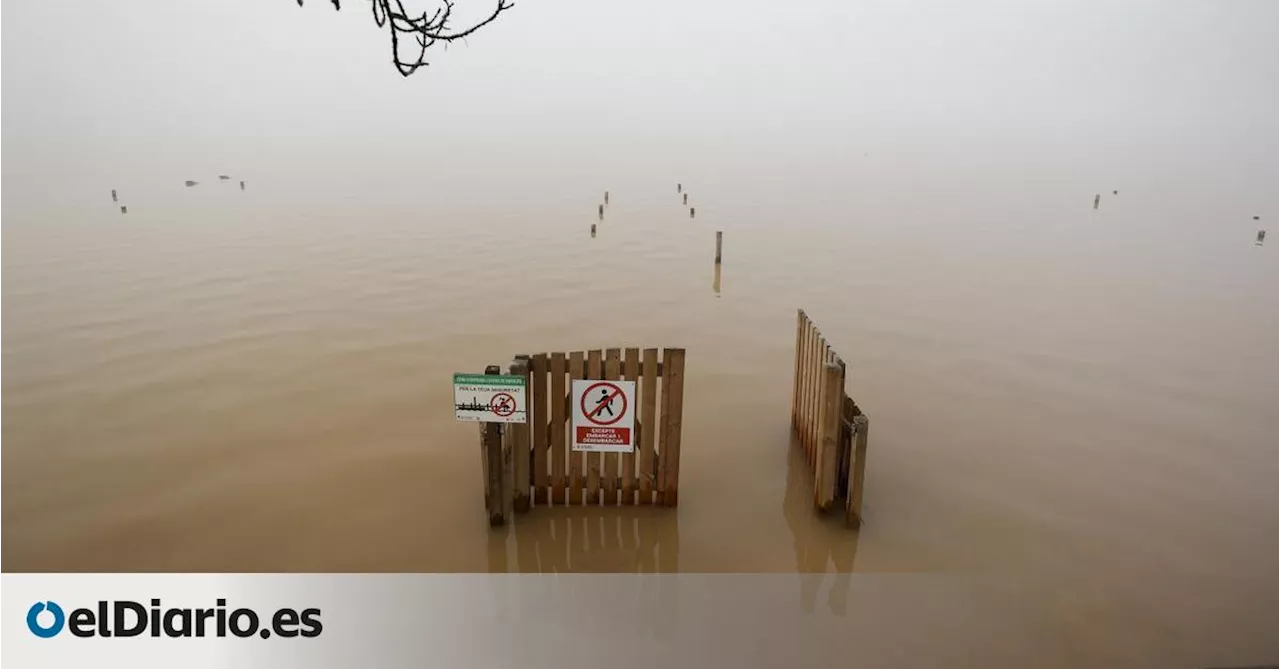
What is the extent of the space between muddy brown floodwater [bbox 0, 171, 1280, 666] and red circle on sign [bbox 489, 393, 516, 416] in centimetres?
124

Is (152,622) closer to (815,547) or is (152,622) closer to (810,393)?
(815,547)

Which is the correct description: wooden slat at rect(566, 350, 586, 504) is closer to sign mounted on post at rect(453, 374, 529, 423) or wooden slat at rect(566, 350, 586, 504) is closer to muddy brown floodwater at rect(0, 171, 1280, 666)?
muddy brown floodwater at rect(0, 171, 1280, 666)

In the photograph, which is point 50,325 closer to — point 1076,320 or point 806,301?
point 806,301

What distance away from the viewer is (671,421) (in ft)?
19.6

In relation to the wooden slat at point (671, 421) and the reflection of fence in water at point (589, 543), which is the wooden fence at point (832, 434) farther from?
the reflection of fence in water at point (589, 543)

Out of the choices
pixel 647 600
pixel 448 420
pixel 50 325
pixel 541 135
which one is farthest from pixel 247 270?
pixel 541 135

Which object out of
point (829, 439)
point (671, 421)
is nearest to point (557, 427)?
point (671, 421)

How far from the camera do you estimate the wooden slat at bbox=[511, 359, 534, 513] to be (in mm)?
5611

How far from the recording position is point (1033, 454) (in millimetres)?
7750

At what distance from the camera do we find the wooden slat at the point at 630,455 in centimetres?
570

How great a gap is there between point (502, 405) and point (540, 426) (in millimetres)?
543

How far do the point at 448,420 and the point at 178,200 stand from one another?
22.6 m

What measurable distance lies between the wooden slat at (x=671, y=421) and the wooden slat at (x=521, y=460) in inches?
44.2

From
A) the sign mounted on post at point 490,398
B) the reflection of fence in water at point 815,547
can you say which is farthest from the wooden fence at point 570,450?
the reflection of fence in water at point 815,547
